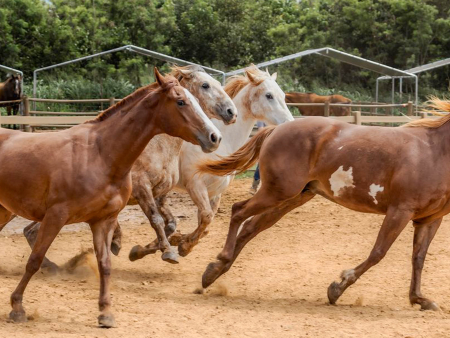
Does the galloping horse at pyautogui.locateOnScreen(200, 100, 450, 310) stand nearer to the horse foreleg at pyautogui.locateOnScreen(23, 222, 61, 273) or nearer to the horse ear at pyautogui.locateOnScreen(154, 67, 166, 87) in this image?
the horse ear at pyautogui.locateOnScreen(154, 67, 166, 87)

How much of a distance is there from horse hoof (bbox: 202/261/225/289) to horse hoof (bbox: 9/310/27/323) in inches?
64.5

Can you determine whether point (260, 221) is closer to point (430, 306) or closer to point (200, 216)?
point (200, 216)

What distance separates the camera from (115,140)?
15.9 ft

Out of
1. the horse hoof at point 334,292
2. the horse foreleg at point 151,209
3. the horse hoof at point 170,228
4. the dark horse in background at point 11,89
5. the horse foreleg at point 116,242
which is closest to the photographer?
the horse hoof at point 334,292

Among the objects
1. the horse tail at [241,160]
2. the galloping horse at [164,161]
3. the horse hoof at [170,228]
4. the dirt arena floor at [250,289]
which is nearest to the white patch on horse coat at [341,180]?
the horse tail at [241,160]

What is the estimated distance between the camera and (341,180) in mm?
5695

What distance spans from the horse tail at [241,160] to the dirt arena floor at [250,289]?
0.98 meters

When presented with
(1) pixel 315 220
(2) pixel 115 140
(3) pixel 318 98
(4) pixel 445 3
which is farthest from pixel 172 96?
(4) pixel 445 3

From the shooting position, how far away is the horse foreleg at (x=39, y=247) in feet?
15.0

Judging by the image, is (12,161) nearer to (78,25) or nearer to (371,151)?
(371,151)

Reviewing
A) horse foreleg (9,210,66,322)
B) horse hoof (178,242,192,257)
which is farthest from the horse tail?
horse foreleg (9,210,66,322)

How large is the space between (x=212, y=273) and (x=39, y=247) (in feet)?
5.45

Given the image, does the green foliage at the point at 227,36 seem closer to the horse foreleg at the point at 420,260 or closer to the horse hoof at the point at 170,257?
the horse hoof at the point at 170,257

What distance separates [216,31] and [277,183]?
24369 millimetres
